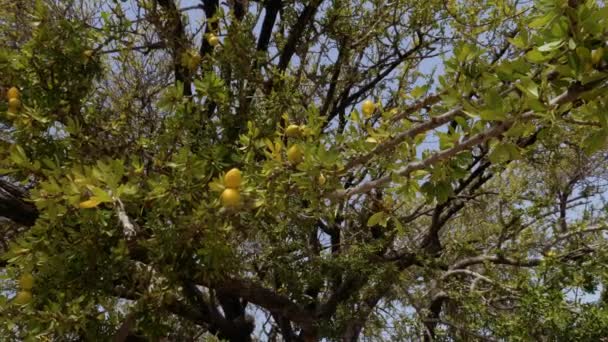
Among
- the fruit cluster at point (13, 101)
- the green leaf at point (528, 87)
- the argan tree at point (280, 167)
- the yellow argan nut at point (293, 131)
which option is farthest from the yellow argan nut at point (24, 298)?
the green leaf at point (528, 87)

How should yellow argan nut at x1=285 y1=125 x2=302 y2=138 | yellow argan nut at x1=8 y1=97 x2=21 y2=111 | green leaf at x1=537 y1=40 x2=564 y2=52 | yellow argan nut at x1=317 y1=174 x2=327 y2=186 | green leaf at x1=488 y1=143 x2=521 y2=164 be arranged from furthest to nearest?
1. yellow argan nut at x1=8 y1=97 x2=21 y2=111
2. yellow argan nut at x1=285 y1=125 x2=302 y2=138
3. yellow argan nut at x1=317 y1=174 x2=327 y2=186
4. green leaf at x1=488 y1=143 x2=521 y2=164
5. green leaf at x1=537 y1=40 x2=564 y2=52

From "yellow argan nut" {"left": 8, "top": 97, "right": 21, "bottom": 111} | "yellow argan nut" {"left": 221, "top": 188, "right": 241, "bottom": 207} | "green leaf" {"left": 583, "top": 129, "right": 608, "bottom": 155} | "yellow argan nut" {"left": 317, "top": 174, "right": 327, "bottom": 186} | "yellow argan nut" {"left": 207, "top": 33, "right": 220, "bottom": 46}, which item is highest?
"yellow argan nut" {"left": 207, "top": 33, "right": 220, "bottom": 46}

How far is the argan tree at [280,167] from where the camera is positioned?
1337mm

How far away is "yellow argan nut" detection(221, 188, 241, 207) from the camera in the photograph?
149 centimetres

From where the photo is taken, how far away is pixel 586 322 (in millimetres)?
2818

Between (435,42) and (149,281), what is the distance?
3.00 meters

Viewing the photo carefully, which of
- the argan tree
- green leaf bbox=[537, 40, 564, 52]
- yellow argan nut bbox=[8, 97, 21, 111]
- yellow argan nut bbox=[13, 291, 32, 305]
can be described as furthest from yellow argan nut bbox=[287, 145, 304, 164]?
yellow argan nut bbox=[8, 97, 21, 111]

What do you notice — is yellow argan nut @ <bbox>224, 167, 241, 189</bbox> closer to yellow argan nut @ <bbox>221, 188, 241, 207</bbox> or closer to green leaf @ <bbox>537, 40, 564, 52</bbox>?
yellow argan nut @ <bbox>221, 188, 241, 207</bbox>

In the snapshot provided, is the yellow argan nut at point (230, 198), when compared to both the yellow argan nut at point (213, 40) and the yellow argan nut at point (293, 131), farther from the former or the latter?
the yellow argan nut at point (213, 40)

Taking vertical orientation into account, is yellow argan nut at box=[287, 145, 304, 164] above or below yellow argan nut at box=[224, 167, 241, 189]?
above

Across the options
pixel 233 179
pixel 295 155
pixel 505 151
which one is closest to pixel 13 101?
pixel 233 179

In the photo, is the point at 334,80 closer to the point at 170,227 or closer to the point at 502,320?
the point at 502,320

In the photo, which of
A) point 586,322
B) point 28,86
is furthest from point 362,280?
point 28,86

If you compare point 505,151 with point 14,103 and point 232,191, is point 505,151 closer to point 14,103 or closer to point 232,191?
point 232,191
